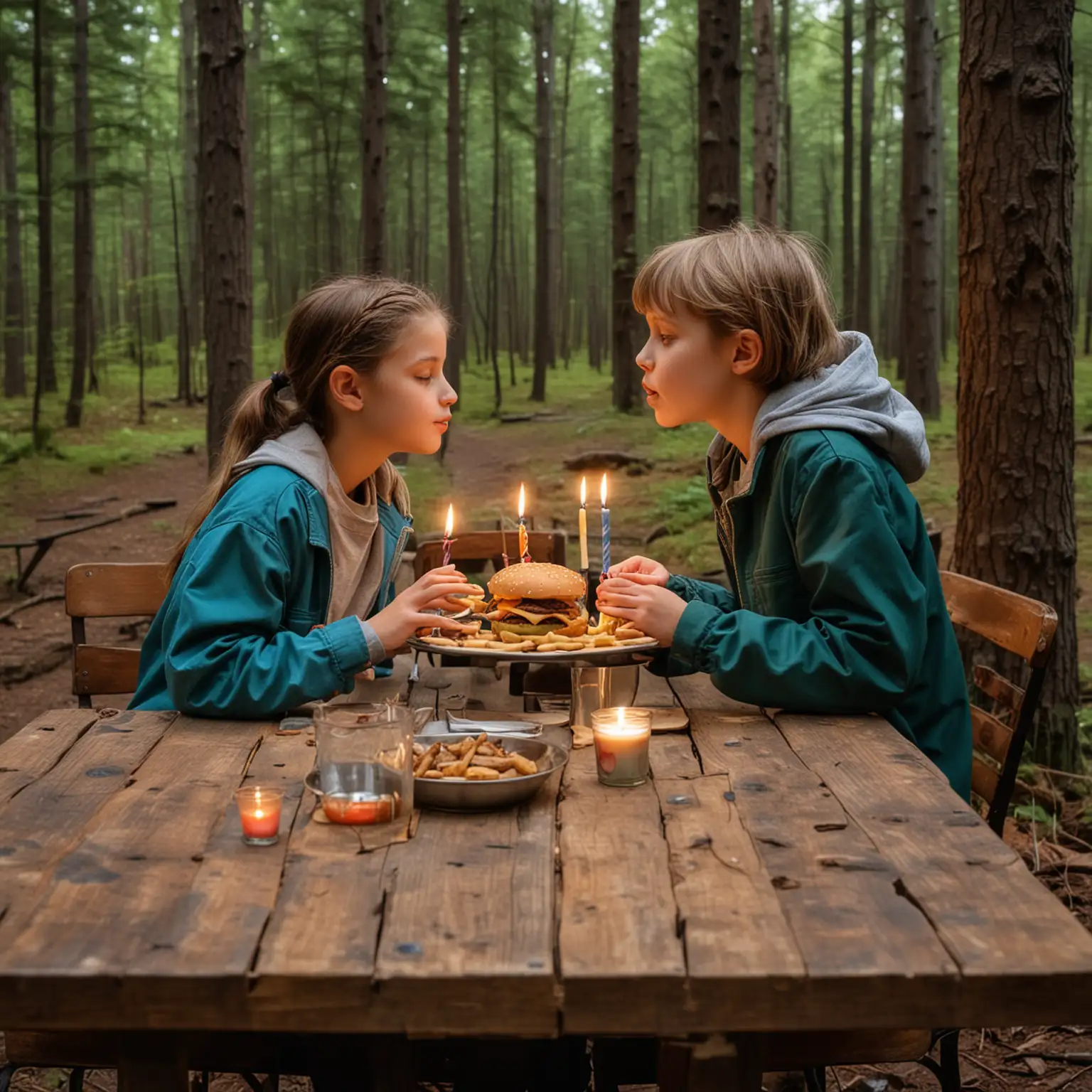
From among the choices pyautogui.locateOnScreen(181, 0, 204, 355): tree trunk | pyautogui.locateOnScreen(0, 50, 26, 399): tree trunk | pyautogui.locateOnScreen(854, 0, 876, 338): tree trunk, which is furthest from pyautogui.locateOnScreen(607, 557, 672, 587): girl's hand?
pyautogui.locateOnScreen(181, 0, 204, 355): tree trunk

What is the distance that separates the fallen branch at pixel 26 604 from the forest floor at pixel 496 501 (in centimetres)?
5

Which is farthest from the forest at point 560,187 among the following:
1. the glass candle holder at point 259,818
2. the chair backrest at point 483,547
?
the glass candle holder at point 259,818

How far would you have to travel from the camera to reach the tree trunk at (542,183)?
22.7m

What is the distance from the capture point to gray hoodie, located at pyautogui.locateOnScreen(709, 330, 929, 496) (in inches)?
100

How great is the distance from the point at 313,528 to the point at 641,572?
2.55 ft

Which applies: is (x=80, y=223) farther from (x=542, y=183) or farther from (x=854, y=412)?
(x=854, y=412)

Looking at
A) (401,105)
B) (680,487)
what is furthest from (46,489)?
(401,105)

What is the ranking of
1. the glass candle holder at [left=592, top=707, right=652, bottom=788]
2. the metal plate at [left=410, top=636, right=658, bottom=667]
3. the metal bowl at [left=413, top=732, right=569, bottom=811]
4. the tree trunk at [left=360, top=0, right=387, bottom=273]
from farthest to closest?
the tree trunk at [left=360, top=0, right=387, bottom=273] < the metal plate at [left=410, top=636, right=658, bottom=667] < the glass candle holder at [left=592, top=707, right=652, bottom=788] < the metal bowl at [left=413, top=732, right=569, bottom=811]

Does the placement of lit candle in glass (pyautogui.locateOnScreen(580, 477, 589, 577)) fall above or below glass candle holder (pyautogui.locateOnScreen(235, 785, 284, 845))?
above

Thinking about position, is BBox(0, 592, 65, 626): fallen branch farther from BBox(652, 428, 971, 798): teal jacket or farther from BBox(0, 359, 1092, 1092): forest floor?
BBox(652, 428, 971, 798): teal jacket

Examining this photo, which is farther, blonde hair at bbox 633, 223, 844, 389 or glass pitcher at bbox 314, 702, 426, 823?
blonde hair at bbox 633, 223, 844, 389

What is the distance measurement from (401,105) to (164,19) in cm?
563

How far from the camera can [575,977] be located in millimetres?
1311

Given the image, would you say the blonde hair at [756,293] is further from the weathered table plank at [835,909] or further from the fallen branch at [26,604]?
the fallen branch at [26,604]
